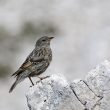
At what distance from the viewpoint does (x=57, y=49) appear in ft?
106

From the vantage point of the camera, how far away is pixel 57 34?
3397 centimetres

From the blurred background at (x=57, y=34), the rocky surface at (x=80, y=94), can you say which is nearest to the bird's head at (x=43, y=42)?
the rocky surface at (x=80, y=94)

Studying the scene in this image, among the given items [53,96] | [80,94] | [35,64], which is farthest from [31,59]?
[80,94]

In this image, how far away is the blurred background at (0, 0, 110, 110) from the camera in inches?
1200

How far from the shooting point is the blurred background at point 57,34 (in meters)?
30.5

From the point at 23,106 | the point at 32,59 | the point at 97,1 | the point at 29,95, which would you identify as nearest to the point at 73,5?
the point at 97,1

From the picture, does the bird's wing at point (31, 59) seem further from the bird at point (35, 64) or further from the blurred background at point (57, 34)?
the blurred background at point (57, 34)

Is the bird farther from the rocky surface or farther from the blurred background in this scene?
the blurred background

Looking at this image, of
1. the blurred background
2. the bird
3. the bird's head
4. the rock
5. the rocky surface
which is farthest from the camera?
the blurred background

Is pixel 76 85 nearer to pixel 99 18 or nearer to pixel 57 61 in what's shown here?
pixel 57 61

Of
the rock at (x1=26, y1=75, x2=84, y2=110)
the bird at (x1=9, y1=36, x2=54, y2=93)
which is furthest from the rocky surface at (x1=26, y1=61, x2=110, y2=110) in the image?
the bird at (x1=9, y1=36, x2=54, y2=93)

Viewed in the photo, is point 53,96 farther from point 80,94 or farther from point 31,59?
point 31,59

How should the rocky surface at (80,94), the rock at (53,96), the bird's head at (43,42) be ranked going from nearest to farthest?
the rocky surface at (80,94)
the rock at (53,96)
the bird's head at (43,42)

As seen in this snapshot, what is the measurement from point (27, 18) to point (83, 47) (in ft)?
14.6
